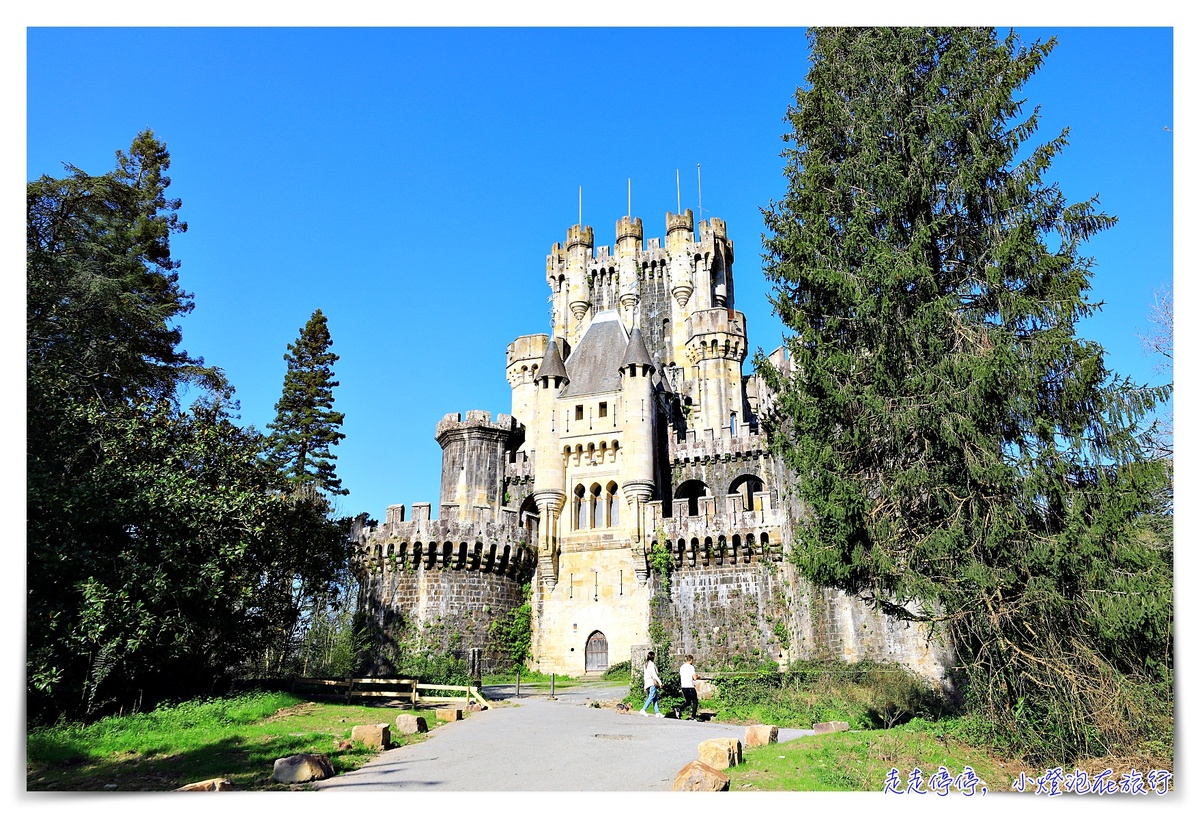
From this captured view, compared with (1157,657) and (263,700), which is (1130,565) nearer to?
(1157,657)

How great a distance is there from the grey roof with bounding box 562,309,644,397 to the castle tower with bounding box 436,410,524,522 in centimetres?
416

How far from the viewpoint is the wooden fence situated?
20.0 meters

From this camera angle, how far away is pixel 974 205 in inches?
571

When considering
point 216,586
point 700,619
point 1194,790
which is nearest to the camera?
point 1194,790

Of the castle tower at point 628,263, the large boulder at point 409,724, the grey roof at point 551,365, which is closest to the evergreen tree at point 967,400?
the large boulder at point 409,724

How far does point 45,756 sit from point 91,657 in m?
3.61

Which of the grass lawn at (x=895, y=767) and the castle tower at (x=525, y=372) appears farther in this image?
the castle tower at (x=525, y=372)

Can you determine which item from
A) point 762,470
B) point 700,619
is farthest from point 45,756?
point 762,470

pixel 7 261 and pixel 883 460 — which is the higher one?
pixel 7 261

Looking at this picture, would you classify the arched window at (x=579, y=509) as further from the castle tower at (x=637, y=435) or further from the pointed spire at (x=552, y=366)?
the pointed spire at (x=552, y=366)

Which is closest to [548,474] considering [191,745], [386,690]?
[386,690]

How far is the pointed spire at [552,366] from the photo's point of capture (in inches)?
1501

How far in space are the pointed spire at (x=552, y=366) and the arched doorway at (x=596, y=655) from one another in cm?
1202

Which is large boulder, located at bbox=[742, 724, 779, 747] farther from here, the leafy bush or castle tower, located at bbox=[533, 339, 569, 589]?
castle tower, located at bbox=[533, 339, 569, 589]
